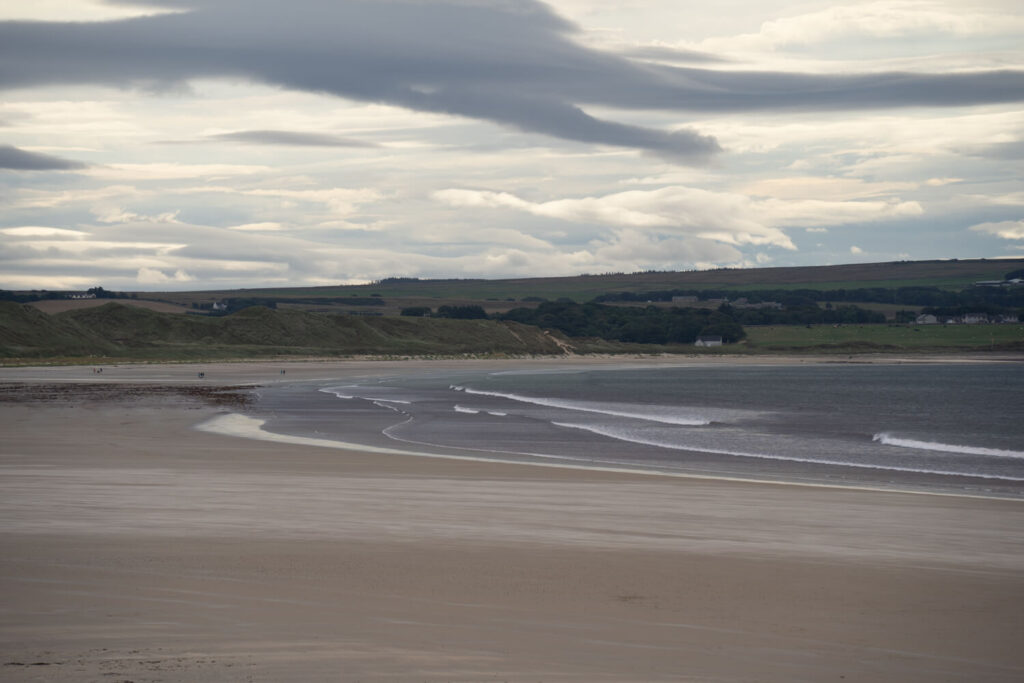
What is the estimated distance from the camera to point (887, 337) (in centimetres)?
17100

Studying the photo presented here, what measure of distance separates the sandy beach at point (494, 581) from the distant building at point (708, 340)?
15832 cm

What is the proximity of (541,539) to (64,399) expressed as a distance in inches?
1343

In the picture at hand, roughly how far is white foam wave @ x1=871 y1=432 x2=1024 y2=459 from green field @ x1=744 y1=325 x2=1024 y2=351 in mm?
139929

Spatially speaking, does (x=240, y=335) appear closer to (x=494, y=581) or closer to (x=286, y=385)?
(x=286, y=385)

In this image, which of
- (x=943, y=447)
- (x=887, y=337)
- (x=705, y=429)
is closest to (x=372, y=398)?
(x=705, y=429)

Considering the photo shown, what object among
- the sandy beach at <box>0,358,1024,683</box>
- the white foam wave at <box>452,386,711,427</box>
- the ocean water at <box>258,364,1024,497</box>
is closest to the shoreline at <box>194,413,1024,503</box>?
the ocean water at <box>258,364,1024,497</box>

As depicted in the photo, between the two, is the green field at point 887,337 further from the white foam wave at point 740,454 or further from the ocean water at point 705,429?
the white foam wave at point 740,454

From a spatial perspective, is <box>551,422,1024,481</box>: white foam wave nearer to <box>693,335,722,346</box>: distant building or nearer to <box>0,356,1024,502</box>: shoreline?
<box>0,356,1024,502</box>: shoreline

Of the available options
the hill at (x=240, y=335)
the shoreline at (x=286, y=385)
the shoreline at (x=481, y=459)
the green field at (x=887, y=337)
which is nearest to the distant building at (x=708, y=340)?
the green field at (x=887, y=337)

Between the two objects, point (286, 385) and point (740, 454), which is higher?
point (740, 454)

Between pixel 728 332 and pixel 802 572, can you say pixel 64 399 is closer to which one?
pixel 802 572

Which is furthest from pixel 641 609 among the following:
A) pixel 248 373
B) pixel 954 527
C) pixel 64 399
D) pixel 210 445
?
pixel 248 373

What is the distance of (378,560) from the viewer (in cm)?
968

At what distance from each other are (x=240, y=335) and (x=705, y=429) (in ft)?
316
